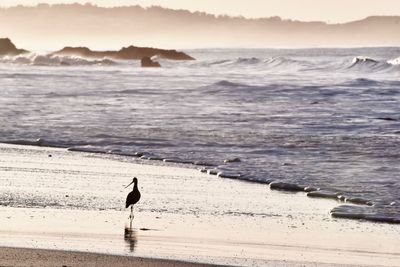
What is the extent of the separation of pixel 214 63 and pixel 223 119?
77.8 m

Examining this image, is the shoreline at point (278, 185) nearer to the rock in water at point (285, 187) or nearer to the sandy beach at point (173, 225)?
the rock in water at point (285, 187)

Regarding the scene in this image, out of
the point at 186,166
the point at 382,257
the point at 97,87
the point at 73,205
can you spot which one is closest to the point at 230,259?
the point at 382,257

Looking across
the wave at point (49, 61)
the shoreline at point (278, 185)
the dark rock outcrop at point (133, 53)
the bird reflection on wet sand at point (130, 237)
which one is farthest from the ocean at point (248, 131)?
the dark rock outcrop at point (133, 53)

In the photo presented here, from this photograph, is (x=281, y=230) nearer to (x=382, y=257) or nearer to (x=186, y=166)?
(x=382, y=257)

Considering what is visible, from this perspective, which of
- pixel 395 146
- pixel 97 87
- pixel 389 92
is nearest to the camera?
pixel 395 146

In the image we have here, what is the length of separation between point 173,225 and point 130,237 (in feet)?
3.13

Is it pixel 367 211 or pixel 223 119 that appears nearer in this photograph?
pixel 367 211

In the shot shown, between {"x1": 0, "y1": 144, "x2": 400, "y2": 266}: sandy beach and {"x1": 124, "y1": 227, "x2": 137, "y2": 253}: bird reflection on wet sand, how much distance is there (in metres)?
0.01

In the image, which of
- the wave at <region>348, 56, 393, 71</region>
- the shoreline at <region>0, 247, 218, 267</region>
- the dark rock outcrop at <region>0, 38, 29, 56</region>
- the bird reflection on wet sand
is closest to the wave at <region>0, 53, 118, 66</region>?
the dark rock outcrop at <region>0, 38, 29, 56</region>

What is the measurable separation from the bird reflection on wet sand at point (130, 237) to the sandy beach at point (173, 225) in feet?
0.04

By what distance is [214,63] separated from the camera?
109 meters

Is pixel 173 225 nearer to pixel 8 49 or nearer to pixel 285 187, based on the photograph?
pixel 285 187

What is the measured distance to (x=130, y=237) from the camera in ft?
38.3

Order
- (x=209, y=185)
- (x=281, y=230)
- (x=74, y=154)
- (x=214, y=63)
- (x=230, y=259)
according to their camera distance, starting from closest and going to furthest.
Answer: (x=230, y=259)
(x=281, y=230)
(x=209, y=185)
(x=74, y=154)
(x=214, y=63)
